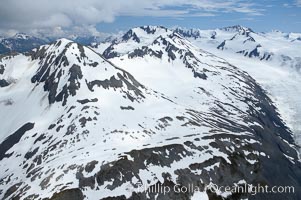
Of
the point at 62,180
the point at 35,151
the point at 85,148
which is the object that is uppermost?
the point at 62,180

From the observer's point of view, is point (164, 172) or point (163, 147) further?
point (163, 147)

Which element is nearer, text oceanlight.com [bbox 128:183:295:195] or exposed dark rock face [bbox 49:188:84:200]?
exposed dark rock face [bbox 49:188:84:200]

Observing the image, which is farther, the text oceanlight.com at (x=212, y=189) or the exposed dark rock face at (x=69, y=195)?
the text oceanlight.com at (x=212, y=189)

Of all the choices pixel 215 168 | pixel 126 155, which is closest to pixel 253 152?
pixel 215 168

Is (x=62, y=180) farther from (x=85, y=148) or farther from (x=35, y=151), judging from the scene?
(x=35, y=151)

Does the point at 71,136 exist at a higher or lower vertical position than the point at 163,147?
lower

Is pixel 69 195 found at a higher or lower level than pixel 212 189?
higher

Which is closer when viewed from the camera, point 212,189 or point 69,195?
point 69,195

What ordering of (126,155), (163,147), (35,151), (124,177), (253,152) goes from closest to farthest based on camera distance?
(124,177) < (126,155) < (163,147) < (253,152) < (35,151)

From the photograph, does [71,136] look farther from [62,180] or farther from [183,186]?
[183,186]

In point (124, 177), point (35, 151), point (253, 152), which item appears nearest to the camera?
point (124, 177)
